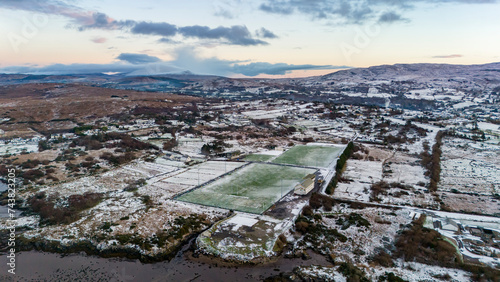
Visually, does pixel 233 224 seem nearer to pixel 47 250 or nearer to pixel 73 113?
pixel 47 250

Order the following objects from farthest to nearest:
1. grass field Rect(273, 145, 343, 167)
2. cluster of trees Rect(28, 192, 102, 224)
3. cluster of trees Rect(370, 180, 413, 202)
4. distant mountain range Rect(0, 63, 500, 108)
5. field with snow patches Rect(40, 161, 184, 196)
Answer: distant mountain range Rect(0, 63, 500, 108) → grass field Rect(273, 145, 343, 167) → field with snow patches Rect(40, 161, 184, 196) → cluster of trees Rect(370, 180, 413, 202) → cluster of trees Rect(28, 192, 102, 224)

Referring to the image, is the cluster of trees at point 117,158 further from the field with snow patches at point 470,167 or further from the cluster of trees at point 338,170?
the field with snow patches at point 470,167

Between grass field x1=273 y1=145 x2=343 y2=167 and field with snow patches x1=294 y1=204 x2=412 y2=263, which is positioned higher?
grass field x1=273 y1=145 x2=343 y2=167

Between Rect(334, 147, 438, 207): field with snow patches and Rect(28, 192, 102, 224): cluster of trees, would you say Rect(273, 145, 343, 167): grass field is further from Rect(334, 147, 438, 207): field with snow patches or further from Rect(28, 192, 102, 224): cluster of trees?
Rect(28, 192, 102, 224): cluster of trees

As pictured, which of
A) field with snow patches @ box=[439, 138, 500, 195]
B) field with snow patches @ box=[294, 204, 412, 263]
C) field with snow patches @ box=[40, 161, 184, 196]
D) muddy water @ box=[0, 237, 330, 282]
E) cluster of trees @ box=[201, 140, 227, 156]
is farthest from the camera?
cluster of trees @ box=[201, 140, 227, 156]

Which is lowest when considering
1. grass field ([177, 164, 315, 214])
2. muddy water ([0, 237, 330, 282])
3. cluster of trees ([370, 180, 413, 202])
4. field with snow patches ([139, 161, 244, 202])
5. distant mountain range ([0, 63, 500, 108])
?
muddy water ([0, 237, 330, 282])

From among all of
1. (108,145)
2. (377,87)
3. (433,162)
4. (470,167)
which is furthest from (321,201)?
(377,87)

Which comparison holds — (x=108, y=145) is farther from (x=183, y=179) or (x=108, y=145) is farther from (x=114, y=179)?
(x=183, y=179)

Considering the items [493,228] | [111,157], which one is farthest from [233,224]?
[111,157]

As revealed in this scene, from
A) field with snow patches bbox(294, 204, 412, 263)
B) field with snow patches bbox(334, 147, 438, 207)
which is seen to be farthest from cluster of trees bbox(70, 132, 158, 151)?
field with snow patches bbox(294, 204, 412, 263)
